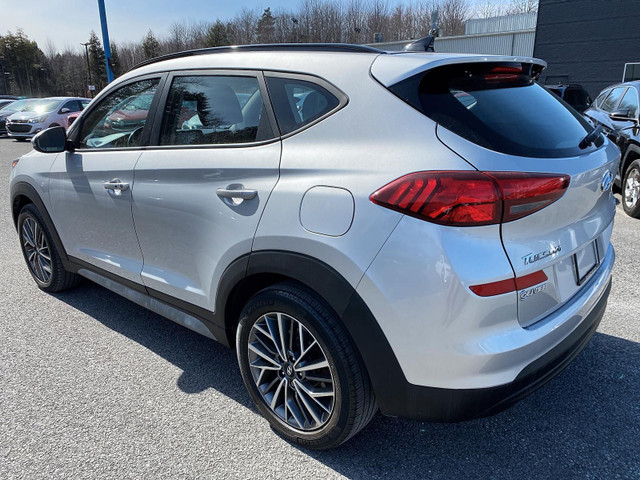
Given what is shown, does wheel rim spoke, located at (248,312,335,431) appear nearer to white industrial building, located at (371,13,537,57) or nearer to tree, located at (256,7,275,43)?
white industrial building, located at (371,13,537,57)

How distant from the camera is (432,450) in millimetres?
2314

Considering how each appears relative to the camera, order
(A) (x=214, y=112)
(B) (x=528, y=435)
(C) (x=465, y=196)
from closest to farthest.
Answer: (C) (x=465, y=196) < (B) (x=528, y=435) < (A) (x=214, y=112)

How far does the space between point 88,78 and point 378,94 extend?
79856 millimetres

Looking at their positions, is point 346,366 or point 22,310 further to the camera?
point 22,310

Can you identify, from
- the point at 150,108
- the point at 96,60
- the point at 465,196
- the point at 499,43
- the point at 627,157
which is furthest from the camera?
the point at 96,60

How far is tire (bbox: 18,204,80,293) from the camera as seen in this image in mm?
3986

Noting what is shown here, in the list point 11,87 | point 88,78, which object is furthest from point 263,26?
point 11,87

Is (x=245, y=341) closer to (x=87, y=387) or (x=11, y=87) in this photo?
(x=87, y=387)

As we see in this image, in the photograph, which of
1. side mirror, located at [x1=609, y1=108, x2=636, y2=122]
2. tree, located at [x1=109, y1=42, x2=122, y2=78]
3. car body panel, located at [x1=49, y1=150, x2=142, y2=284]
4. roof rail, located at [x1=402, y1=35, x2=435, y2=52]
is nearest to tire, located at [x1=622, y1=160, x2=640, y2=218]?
side mirror, located at [x1=609, y1=108, x2=636, y2=122]

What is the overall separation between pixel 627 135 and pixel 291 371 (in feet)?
21.0

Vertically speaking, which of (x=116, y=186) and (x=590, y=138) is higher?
(x=590, y=138)

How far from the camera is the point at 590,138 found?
229 cm

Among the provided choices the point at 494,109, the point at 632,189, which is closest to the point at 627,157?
the point at 632,189

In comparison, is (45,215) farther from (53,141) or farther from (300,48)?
(300,48)
